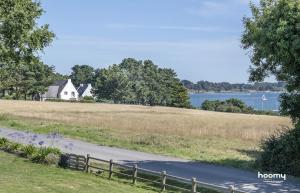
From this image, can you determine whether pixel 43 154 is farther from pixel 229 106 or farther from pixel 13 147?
pixel 229 106

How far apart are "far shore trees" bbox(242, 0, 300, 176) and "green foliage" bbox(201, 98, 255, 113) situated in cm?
10691

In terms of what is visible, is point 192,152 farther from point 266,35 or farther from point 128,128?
point 128,128

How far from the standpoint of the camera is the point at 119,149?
126 ft

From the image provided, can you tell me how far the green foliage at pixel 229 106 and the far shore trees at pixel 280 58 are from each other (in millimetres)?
106908

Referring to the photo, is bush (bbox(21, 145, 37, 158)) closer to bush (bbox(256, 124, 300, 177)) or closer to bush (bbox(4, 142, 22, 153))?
bush (bbox(4, 142, 22, 153))

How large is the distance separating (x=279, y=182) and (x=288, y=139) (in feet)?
13.0

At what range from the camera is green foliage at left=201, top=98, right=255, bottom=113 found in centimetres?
13800

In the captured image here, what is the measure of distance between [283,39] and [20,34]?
1663 cm

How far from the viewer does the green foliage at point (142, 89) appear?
495 feet

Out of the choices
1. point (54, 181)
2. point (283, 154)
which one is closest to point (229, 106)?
point (283, 154)

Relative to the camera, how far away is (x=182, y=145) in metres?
40.7

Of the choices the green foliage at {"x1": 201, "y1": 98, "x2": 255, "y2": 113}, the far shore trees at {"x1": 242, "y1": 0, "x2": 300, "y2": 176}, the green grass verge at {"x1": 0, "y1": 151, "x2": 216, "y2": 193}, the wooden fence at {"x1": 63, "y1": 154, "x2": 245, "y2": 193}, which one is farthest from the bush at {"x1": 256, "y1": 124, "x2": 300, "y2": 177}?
the green foliage at {"x1": 201, "y1": 98, "x2": 255, "y2": 113}

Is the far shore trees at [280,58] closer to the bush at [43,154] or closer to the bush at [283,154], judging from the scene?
the bush at [283,154]

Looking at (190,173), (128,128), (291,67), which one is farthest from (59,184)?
(128,128)
